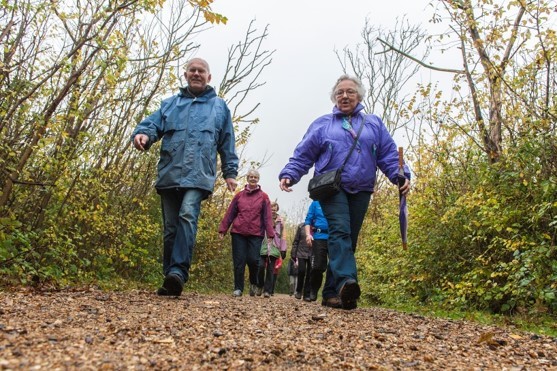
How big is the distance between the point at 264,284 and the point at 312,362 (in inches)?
308

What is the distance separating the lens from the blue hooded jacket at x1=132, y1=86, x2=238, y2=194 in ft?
16.2

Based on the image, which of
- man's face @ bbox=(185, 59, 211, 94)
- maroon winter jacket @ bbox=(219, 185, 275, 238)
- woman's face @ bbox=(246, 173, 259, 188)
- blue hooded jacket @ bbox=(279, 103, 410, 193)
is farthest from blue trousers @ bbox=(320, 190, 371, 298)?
woman's face @ bbox=(246, 173, 259, 188)

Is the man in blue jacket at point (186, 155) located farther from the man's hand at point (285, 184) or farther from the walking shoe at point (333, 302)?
the walking shoe at point (333, 302)

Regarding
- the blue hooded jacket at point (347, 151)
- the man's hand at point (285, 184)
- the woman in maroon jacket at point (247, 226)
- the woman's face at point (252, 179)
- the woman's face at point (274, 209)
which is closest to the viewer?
the blue hooded jacket at point (347, 151)

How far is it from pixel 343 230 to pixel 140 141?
1.99 meters

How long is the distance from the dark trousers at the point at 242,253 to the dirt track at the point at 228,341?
3.75m

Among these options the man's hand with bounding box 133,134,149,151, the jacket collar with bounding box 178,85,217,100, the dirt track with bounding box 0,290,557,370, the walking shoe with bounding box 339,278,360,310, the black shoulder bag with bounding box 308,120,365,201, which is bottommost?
the dirt track with bounding box 0,290,557,370

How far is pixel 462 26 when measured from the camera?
695cm

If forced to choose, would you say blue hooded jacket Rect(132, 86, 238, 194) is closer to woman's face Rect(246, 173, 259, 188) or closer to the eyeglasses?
the eyeglasses

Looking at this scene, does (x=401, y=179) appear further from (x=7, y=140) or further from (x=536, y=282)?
Result: (x=7, y=140)

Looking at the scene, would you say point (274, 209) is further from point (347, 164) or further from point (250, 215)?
point (347, 164)

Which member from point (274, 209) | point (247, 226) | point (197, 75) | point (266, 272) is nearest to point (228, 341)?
point (197, 75)

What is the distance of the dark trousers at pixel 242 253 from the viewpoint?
311 inches

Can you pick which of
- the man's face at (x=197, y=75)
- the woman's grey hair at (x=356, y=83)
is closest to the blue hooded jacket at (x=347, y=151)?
the woman's grey hair at (x=356, y=83)
